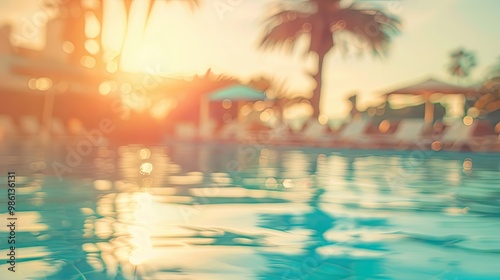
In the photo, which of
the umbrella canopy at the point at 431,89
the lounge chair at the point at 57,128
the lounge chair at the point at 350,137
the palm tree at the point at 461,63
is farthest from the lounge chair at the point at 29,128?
the palm tree at the point at 461,63

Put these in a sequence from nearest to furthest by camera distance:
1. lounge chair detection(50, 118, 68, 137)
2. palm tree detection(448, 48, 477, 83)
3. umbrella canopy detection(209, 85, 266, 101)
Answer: lounge chair detection(50, 118, 68, 137) → umbrella canopy detection(209, 85, 266, 101) → palm tree detection(448, 48, 477, 83)

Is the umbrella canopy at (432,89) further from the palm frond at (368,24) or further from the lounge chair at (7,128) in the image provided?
the lounge chair at (7,128)

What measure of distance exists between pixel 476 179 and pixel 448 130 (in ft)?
21.1

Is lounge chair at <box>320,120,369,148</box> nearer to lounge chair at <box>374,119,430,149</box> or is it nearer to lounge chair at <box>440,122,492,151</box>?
lounge chair at <box>374,119,430,149</box>

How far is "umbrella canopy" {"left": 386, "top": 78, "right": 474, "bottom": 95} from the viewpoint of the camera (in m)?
16.2

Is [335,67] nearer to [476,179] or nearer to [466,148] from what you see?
[466,148]

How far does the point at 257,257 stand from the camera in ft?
11.4

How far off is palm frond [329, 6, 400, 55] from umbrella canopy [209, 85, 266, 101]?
362 cm

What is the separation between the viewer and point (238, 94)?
61.2 ft

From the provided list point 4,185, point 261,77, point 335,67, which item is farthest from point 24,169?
point 261,77

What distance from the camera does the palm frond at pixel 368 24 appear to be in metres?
20.3

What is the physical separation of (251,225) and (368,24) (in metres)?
16.7

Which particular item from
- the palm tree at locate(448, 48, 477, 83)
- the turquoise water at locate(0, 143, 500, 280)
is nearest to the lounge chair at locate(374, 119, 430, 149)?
the turquoise water at locate(0, 143, 500, 280)

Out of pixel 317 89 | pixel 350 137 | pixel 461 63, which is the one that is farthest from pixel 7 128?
pixel 461 63
